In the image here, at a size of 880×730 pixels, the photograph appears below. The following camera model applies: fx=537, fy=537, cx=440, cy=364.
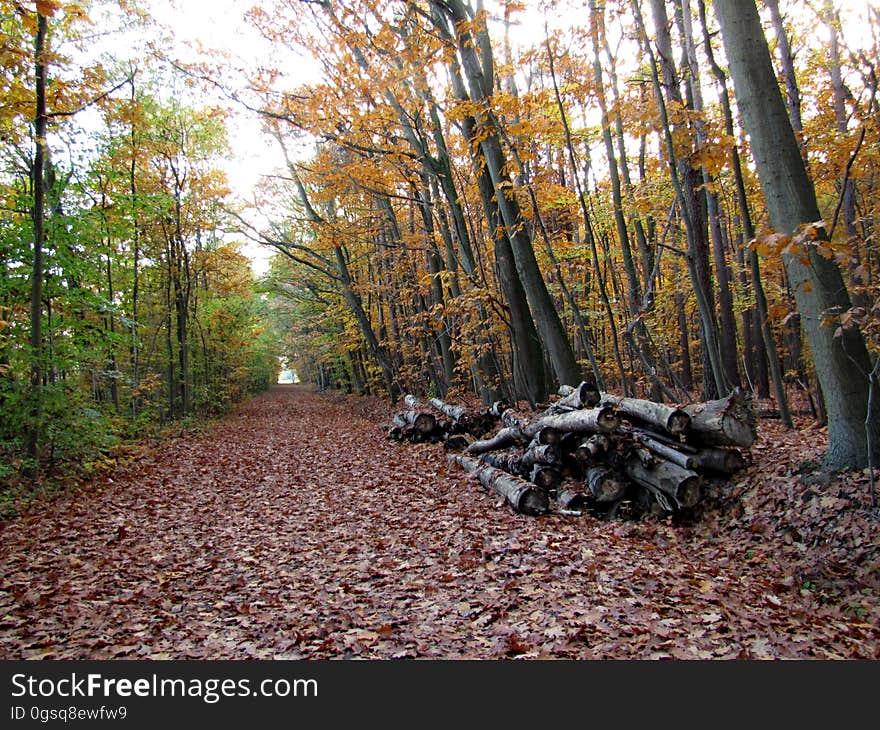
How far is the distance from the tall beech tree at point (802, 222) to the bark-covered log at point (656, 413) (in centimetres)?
146

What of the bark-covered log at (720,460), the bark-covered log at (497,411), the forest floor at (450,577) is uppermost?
the bark-covered log at (497,411)

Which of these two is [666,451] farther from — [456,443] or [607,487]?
[456,443]

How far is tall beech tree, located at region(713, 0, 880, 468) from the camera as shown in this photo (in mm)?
5055

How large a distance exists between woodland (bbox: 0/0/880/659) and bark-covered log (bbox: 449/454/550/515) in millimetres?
44

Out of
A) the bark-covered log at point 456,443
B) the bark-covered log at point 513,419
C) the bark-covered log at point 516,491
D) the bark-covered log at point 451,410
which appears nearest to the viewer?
the bark-covered log at point 516,491

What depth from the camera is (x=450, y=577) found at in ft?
15.9

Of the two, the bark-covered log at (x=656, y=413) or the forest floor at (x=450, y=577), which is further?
the bark-covered log at (x=656, y=413)

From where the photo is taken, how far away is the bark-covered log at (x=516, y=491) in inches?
267

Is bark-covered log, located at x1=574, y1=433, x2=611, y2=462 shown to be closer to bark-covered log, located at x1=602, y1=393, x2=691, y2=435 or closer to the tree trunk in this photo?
bark-covered log, located at x1=602, y1=393, x2=691, y2=435

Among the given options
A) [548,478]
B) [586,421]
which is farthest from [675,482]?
[548,478]

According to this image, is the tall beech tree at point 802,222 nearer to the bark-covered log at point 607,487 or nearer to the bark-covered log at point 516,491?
the bark-covered log at point 607,487

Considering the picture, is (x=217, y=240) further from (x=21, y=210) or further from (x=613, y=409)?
(x=613, y=409)

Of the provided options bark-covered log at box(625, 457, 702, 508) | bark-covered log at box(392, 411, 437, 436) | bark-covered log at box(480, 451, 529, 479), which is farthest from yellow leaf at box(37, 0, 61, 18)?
bark-covered log at box(392, 411, 437, 436)

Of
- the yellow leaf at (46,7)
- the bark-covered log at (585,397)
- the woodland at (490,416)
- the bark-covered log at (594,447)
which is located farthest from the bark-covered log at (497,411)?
the yellow leaf at (46,7)
